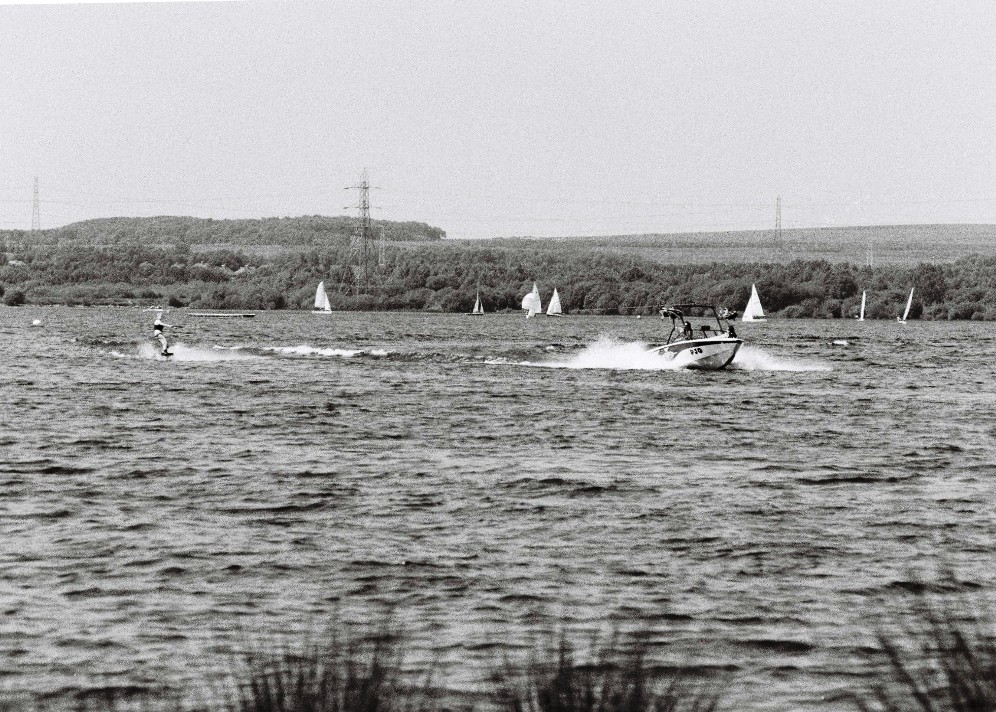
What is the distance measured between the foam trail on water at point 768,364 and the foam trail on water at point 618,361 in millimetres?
3755

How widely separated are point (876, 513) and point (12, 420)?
2594 centimetres

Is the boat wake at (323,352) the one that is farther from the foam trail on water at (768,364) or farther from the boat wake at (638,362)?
the foam trail on water at (768,364)

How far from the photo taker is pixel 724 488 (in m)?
29.1

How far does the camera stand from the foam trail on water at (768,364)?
8106cm

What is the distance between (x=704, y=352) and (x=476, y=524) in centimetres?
4718

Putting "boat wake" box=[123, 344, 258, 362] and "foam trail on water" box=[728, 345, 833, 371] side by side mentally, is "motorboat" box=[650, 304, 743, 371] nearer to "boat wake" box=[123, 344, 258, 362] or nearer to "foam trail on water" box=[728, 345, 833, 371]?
"foam trail on water" box=[728, 345, 833, 371]

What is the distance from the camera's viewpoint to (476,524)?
2412 cm

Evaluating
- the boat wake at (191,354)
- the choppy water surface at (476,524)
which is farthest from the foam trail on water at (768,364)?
the boat wake at (191,354)

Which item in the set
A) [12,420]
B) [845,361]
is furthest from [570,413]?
[845,361]

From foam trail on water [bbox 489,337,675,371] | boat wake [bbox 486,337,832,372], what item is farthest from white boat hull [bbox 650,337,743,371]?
foam trail on water [bbox 489,337,675,371]

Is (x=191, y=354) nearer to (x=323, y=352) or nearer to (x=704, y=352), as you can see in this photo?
(x=323, y=352)

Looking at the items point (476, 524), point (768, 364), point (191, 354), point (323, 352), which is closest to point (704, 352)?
A: point (768, 364)

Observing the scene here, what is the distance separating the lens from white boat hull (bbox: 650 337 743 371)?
229 ft

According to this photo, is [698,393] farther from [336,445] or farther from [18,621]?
[18,621]
